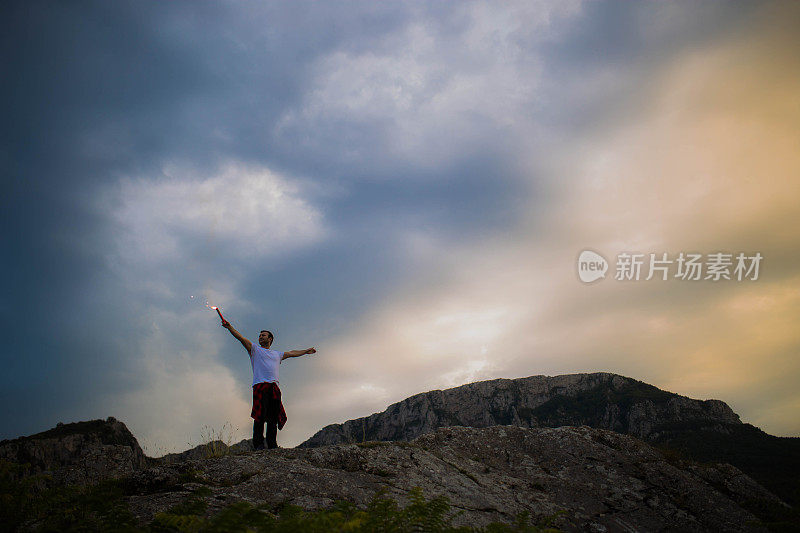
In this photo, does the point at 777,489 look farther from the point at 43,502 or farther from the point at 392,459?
the point at 43,502

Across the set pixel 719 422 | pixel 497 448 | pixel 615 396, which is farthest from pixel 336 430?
pixel 497 448

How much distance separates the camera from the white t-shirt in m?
10.2

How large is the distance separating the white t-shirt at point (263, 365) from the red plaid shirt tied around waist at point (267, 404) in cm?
15

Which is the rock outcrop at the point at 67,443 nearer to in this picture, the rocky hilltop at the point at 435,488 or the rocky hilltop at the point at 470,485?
the rocky hilltop at the point at 435,488

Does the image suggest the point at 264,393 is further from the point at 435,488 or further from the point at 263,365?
the point at 435,488

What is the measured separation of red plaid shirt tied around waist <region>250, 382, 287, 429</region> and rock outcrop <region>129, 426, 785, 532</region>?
1713 millimetres

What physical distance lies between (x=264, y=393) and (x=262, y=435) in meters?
1.03

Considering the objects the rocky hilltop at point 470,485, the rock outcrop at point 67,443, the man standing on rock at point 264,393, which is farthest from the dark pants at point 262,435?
the rock outcrop at point 67,443

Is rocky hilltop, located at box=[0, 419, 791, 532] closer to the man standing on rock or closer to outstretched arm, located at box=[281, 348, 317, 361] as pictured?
the man standing on rock

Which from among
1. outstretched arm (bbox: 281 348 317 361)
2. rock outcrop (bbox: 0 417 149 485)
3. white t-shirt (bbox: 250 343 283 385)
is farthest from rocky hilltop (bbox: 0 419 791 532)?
rock outcrop (bbox: 0 417 149 485)

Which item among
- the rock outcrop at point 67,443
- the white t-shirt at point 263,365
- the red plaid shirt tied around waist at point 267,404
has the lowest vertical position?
the rock outcrop at point 67,443

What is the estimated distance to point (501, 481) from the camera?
8812 millimetres

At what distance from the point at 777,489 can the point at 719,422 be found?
183 meters

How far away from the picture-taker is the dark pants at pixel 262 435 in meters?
9.78
